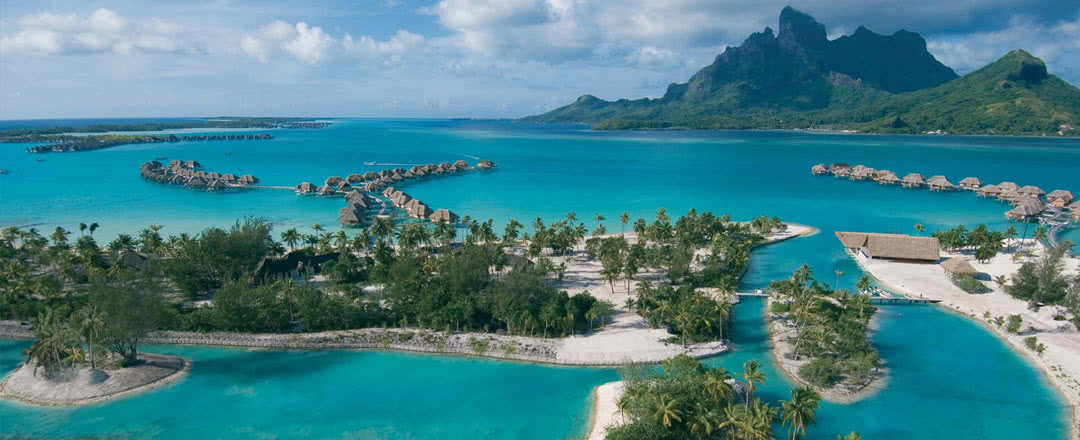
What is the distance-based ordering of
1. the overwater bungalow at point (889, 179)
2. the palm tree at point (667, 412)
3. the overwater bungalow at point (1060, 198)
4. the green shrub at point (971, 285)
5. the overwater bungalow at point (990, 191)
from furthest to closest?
the overwater bungalow at point (889, 179) → the overwater bungalow at point (990, 191) → the overwater bungalow at point (1060, 198) → the green shrub at point (971, 285) → the palm tree at point (667, 412)

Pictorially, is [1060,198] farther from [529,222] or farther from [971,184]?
[529,222]

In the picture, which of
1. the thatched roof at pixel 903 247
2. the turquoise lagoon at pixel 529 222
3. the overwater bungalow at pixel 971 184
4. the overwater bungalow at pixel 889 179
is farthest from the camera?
the overwater bungalow at pixel 889 179

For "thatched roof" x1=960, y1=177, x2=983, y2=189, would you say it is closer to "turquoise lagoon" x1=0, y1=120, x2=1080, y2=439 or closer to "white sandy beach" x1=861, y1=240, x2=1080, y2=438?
"turquoise lagoon" x1=0, y1=120, x2=1080, y2=439

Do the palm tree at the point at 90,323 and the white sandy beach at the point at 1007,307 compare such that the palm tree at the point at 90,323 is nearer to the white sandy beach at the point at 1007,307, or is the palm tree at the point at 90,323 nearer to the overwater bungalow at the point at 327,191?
the white sandy beach at the point at 1007,307

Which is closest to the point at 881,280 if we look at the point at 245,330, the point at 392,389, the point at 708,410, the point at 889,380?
the point at 889,380

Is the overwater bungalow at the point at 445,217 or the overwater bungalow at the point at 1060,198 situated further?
the overwater bungalow at the point at 1060,198

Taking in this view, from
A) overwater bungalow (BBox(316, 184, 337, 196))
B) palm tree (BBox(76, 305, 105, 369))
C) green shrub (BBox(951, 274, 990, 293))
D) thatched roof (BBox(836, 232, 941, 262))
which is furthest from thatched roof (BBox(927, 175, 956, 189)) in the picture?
palm tree (BBox(76, 305, 105, 369))

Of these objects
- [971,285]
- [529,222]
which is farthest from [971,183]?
[529,222]

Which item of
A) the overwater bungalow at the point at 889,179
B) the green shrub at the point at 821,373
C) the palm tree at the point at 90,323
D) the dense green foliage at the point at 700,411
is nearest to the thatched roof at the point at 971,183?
the overwater bungalow at the point at 889,179
